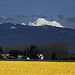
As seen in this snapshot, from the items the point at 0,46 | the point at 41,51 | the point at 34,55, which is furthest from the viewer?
the point at 0,46

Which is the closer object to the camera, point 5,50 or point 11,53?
point 11,53

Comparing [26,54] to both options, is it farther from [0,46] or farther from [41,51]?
[0,46]

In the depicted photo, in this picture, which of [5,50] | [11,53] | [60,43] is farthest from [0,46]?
[60,43]

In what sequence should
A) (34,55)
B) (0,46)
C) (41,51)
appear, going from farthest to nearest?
(0,46), (41,51), (34,55)

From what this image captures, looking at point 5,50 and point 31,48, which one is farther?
point 5,50

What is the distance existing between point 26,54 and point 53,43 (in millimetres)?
14812

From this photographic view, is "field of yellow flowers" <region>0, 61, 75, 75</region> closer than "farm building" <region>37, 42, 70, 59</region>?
Yes

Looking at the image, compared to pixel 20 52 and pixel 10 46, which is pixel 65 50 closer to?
pixel 20 52

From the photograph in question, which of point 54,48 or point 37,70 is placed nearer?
point 37,70

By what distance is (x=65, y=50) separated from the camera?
316ft

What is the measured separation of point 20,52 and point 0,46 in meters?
14.7

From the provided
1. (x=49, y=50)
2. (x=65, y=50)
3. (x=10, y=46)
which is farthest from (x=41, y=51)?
(x=10, y=46)

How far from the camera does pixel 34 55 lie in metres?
93.3

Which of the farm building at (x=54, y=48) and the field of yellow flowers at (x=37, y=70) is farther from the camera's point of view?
the farm building at (x=54, y=48)
